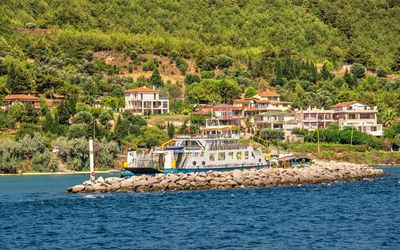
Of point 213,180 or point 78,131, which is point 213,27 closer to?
point 78,131

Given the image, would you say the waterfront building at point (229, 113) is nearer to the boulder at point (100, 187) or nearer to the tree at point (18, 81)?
the tree at point (18, 81)

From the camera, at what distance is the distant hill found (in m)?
160

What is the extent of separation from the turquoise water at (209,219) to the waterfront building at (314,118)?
55994mm

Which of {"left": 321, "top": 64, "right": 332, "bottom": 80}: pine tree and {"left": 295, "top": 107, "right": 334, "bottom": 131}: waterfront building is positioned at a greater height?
{"left": 321, "top": 64, "right": 332, "bottom": 80}: pine tree

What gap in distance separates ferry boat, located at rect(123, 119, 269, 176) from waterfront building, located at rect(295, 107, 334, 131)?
156ft

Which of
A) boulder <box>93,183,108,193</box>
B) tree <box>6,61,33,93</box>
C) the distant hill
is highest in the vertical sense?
the distant hill

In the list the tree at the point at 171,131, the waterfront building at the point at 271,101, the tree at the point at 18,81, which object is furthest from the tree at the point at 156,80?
the tree at the point at 171,131

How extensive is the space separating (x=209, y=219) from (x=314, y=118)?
79.7 m

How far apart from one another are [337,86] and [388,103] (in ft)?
49.6

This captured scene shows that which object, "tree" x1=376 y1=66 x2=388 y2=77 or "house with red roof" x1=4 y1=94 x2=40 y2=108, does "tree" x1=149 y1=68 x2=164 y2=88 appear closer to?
"house with red roof" x1=4 y1=94 x2=40 y2=108

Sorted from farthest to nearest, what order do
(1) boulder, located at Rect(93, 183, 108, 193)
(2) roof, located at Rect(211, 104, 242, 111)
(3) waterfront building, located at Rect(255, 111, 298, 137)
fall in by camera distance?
(3) waterfront building, located at Rect(255, 111, 298, 137)
(2) roof, located at Rect(211, 104, 242, 111)
(1) boulder, located at Rect(93, 183, 108, 193)

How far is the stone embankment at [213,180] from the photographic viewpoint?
67.6m

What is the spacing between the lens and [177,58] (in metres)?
154

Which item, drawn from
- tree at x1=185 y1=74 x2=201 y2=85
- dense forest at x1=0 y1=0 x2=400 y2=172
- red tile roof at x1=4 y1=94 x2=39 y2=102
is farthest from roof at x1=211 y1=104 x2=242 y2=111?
red tile roof at x1=4 y1=94 x2=39 y2=102
